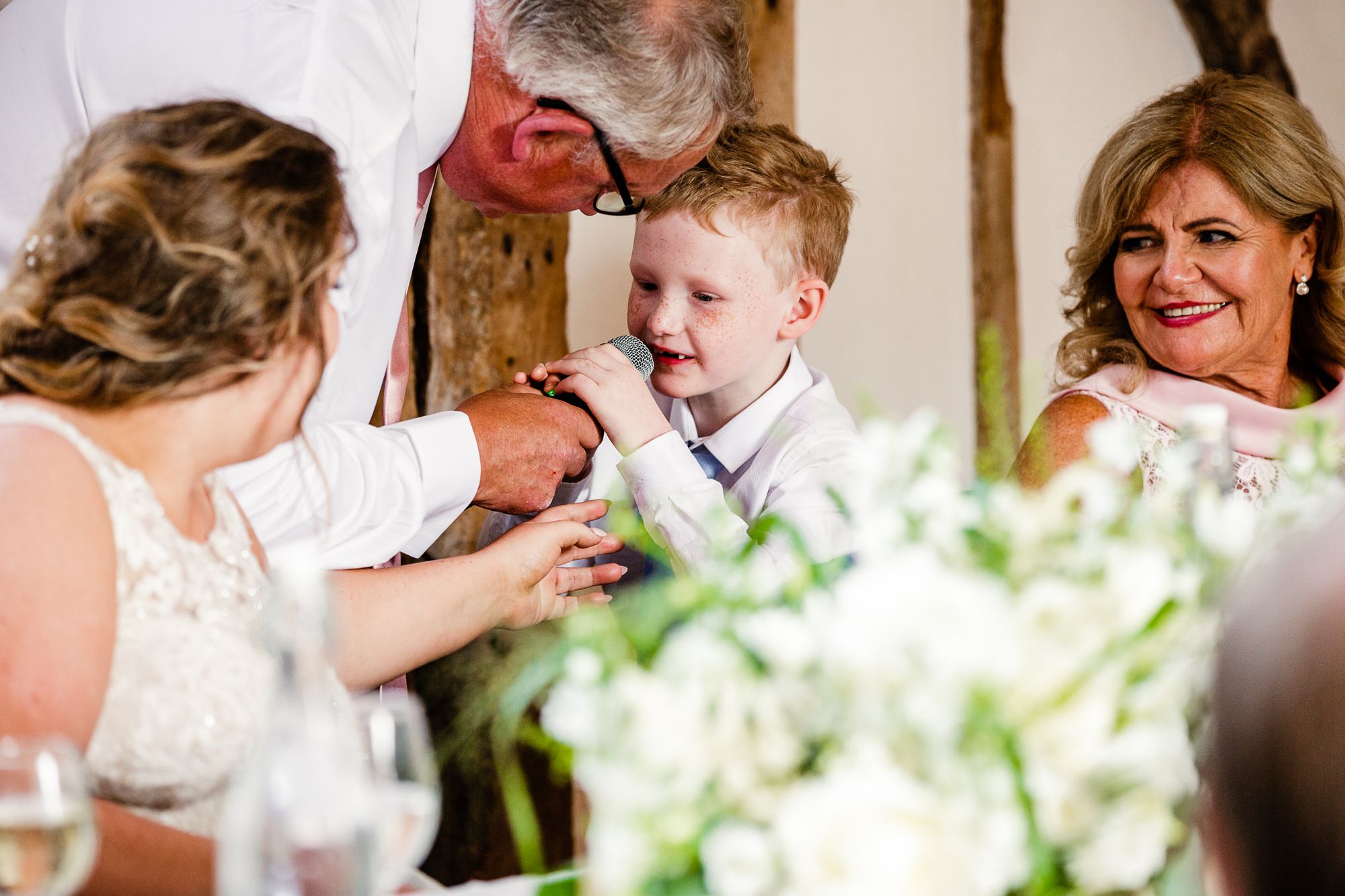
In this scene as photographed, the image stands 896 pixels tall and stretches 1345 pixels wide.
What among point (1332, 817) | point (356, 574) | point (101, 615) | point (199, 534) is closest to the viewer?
point (1332, 817)

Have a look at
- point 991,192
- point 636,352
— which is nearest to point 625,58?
point 636,352

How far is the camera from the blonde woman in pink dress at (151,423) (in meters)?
0.93

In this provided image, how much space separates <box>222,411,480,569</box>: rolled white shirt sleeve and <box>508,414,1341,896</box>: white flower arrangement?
0.89 meters

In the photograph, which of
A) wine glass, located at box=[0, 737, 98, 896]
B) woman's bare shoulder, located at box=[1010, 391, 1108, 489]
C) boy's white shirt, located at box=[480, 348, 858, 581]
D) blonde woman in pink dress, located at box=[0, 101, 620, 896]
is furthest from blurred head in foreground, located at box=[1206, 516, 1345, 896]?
woman's bare shoulder, located at box=[1010, 391, 1108, 489]

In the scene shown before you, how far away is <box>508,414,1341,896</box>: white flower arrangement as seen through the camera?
1.75ft

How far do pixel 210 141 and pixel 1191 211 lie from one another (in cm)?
149

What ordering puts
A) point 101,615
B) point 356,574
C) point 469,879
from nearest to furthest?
point 101,615 → point 356,574 → point 469,879

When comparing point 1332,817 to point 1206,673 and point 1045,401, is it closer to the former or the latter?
point 1206,673

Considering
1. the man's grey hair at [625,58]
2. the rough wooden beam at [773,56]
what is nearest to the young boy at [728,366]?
the man's grey hair at [625,58]

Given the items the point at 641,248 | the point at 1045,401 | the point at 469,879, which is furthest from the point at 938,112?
the point at 469,879

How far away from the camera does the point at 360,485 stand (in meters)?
1.50

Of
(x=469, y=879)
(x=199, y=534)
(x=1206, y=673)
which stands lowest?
(x=469, y=879)

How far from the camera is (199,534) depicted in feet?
3.92

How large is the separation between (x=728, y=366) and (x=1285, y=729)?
144cm
